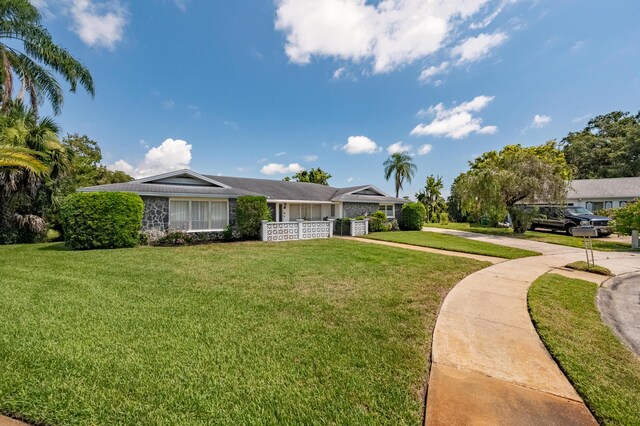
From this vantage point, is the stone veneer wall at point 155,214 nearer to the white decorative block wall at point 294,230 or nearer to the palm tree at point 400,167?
the white decorative block wall at point 294,230

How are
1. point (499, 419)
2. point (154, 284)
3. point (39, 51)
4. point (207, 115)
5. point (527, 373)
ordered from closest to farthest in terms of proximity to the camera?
1. point (499, 419)
2. point (527, 373)
3. point (154, 284)
4. point (39, 51)
5. point (207, 115)

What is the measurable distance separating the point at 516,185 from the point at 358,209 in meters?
11.0

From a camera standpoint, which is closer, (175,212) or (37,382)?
(37,382)

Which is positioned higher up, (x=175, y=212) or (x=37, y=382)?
(x=175, y=212)

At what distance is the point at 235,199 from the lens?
1548 centimetres

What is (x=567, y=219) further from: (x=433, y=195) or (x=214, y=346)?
(x=214, y=346)

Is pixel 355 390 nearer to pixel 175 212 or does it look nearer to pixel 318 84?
pixel 175 212

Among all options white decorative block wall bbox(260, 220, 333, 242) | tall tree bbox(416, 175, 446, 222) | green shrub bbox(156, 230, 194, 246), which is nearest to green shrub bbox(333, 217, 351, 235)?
white decorative block wall bbox(260, 220, 333, 242)

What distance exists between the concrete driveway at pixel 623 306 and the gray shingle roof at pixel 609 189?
2950 centimetres

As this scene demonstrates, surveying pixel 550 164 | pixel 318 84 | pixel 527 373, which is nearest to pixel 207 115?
pixel 318 84

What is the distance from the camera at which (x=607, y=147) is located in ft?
131

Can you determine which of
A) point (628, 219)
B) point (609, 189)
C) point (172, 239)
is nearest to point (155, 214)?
point (172, 239)

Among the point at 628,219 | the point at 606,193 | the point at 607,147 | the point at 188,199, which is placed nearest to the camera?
the point at 628,219

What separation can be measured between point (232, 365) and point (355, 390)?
1370 millimetres
